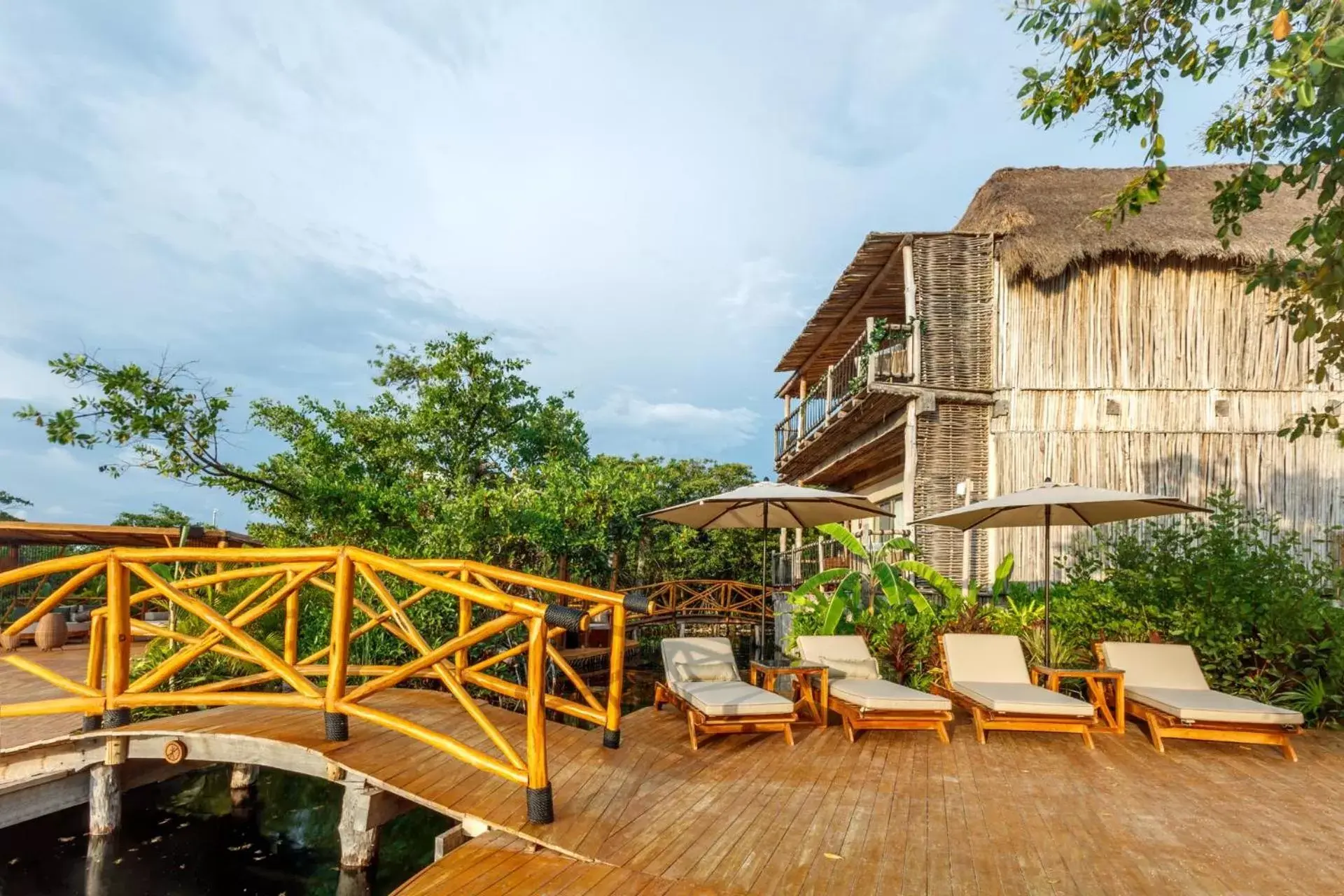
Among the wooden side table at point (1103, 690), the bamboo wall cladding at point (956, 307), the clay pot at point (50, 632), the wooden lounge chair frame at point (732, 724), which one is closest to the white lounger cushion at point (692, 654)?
the wooden lounge chair frame at point (732, 724)

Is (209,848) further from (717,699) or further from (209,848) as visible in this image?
(717,699)

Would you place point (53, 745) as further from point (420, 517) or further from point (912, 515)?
point (912, 515)

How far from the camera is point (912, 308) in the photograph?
12.7 m

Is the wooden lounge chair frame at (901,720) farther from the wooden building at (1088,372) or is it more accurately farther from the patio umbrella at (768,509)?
the wooden building at (1088,372)

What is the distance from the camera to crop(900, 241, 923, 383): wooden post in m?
12.5

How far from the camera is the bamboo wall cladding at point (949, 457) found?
40.9ft

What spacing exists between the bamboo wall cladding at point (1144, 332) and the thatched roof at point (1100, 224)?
38cm

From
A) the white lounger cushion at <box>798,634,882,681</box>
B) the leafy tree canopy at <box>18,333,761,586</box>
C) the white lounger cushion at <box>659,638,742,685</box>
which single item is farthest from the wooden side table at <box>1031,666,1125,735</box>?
the leafy tree canopy at <box>18,333,761,586</box>

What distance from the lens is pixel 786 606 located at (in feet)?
52.3

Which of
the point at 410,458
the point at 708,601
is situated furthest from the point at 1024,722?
the point at 708,601

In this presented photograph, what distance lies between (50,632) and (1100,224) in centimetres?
1954

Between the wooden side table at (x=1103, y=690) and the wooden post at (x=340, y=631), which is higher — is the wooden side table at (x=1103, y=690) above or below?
below

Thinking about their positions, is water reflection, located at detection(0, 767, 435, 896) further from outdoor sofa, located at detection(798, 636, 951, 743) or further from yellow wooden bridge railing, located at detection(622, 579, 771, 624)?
yellow wooden bridge railing, located at detection(622, 579, 771, 624)

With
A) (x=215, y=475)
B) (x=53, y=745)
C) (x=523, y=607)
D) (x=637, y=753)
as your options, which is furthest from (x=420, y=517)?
(x=523, y=607)
